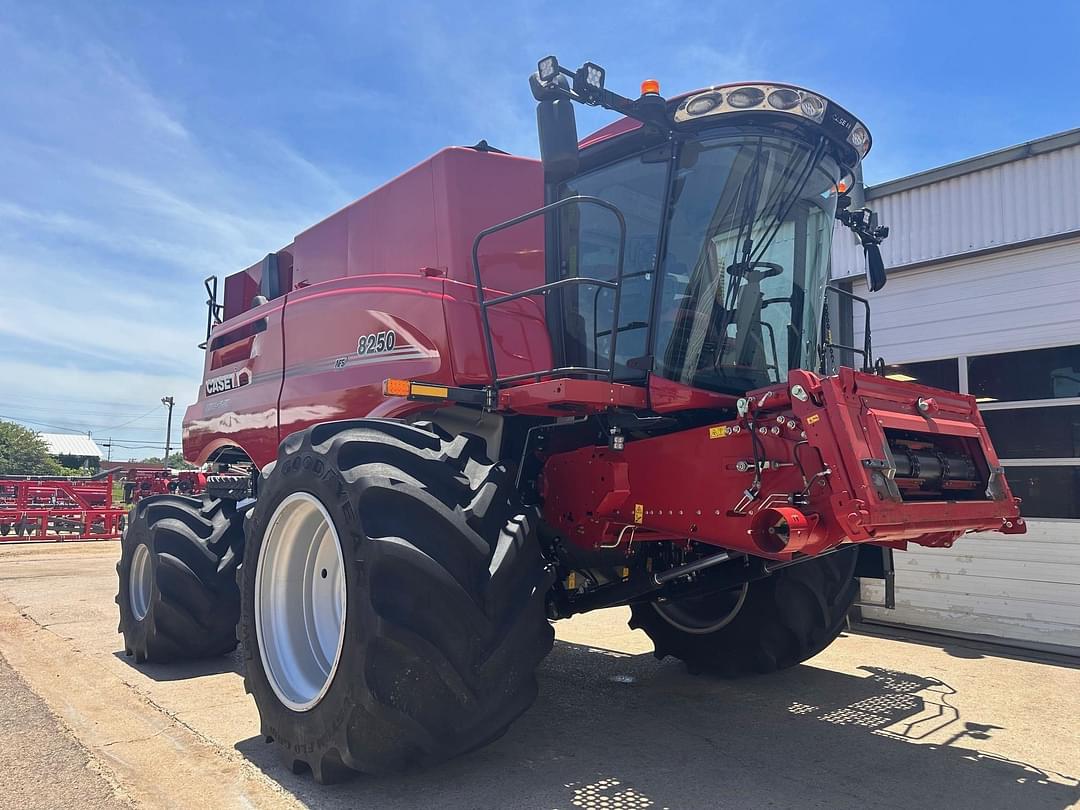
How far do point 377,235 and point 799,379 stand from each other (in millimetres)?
3059

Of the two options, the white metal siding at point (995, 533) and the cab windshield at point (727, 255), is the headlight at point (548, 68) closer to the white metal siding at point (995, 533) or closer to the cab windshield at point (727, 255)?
the cab windshield at point (727, 255)

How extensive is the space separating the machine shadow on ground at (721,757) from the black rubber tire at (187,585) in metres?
2.01

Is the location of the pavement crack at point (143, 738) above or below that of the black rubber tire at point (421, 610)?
below

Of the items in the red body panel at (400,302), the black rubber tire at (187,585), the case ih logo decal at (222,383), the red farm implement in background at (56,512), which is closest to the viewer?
the red body panel at (400,302)

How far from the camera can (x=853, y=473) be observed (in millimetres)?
3213

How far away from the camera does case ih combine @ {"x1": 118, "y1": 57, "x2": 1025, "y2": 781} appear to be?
3.29 metres

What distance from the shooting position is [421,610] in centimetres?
322

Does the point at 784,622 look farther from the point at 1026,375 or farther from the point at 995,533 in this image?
the point at 1026,375

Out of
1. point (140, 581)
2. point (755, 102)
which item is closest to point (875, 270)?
point (755, 102)

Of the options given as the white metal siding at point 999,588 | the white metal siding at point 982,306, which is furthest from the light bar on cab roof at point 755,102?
the white metal siding at point 999,588

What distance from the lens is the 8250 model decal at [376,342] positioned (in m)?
4.66

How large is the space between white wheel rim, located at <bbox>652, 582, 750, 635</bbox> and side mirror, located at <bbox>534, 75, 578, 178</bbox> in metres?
3.12

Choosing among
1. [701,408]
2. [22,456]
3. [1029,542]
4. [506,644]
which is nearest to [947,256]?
[1029,542]

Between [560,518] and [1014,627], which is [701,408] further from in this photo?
[1014,627]
